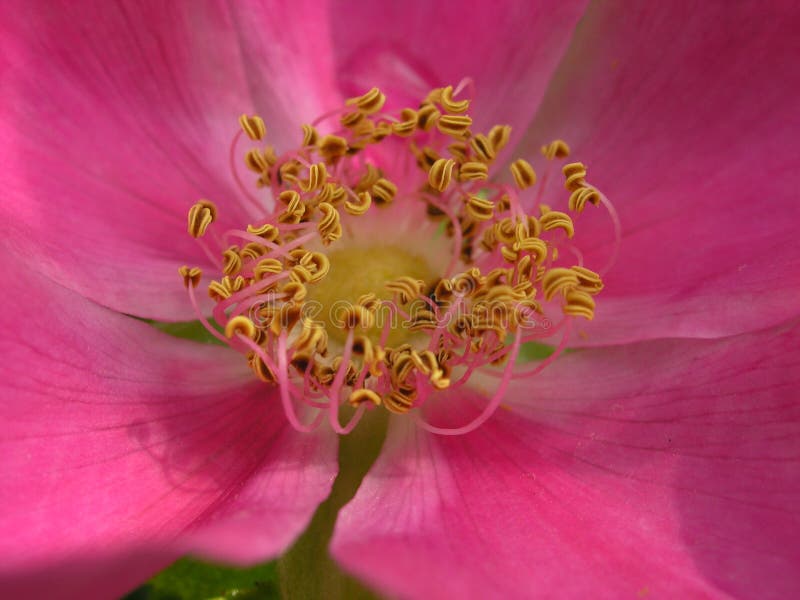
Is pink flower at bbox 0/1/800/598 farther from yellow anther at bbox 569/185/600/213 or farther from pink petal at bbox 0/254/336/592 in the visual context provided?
yellow anther at bbox 569/185/600/213

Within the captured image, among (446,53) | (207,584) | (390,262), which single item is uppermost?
(446,53)

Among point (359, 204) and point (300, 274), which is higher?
point (359, 204)

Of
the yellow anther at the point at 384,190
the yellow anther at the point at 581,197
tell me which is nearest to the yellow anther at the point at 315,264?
the yellow anther at the point at 384,190

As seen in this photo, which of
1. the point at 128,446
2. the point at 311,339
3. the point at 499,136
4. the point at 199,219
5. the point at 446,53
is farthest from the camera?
the point at 446,53

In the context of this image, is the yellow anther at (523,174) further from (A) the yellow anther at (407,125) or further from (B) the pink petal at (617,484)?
(B) the pink petal at (617,484)

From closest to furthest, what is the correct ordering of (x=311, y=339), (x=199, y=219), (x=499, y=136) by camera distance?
(x=311, y=339), (x=199, y=219), (x=499, y=136)

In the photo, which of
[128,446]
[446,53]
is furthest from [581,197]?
[128,446]

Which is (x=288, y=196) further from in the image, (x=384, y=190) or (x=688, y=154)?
(x=688, y=154)

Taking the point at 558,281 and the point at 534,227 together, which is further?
the point at 534,227
